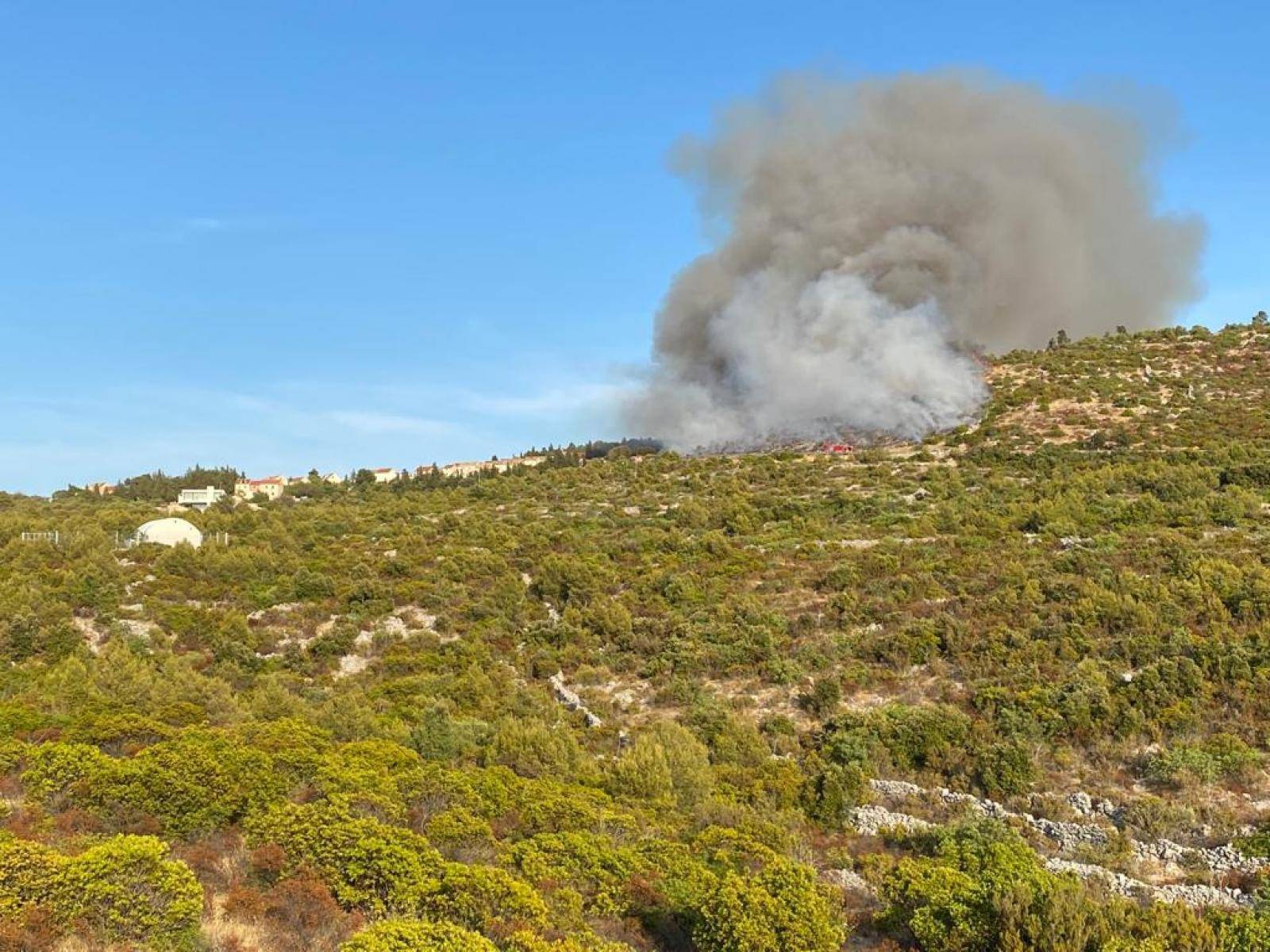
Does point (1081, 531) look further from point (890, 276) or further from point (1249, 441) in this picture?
point (890, 276)

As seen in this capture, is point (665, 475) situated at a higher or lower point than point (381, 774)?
higher

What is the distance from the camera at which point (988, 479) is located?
30906 millimetres

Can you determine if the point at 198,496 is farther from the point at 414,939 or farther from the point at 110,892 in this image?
the point at 414,939

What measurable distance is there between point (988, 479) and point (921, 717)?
762 inches

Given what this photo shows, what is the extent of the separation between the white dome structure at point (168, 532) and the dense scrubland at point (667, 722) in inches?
65.4

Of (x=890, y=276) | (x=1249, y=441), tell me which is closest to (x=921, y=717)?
(x=1249, y=441)

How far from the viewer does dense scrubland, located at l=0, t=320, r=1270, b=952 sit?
23.6 feet

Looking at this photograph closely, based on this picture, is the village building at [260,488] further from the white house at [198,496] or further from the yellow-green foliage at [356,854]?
the yellow-green foliage at [356,854]

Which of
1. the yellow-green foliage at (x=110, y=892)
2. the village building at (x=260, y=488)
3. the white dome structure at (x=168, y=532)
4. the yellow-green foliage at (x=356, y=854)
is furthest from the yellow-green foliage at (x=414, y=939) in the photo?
the village building at (x=260, y=488)

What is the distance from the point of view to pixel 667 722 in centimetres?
1430

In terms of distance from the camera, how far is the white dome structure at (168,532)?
29.1m

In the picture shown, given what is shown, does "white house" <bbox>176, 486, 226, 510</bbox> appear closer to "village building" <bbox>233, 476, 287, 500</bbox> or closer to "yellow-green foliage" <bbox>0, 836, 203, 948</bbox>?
"village building" <bbox>233, 476, 287, 500</bbox>

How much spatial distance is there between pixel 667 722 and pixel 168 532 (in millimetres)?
22376

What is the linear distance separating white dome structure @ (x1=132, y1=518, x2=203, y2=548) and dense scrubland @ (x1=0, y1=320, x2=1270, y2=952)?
1662 mm
